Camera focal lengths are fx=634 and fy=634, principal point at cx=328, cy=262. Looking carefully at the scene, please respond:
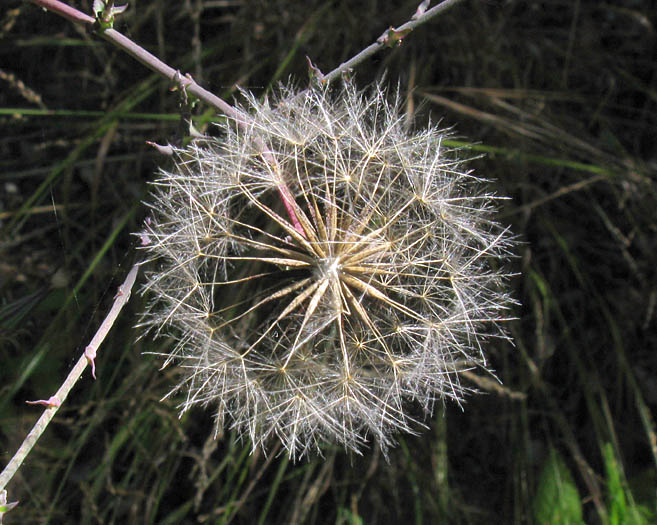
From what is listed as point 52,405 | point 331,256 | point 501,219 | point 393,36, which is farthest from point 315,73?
point 501,219

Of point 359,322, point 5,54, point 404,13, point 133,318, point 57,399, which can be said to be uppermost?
point 404,13

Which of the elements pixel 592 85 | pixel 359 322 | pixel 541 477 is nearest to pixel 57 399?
pixel 359 322

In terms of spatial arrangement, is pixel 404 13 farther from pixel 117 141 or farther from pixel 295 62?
pixel 117 141

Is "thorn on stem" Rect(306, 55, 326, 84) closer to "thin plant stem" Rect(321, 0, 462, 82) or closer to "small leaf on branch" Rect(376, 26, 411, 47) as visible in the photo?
"thin plant stem" Rect(321, 0, 462, 82)

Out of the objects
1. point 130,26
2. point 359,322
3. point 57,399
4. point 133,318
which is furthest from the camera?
point 130,26

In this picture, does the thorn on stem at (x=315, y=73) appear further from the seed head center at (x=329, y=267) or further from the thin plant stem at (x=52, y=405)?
the thin plant stem at (x=52, y=405)

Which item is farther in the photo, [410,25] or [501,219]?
[501,219]

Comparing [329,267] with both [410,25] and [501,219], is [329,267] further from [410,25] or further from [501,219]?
[501,219]
